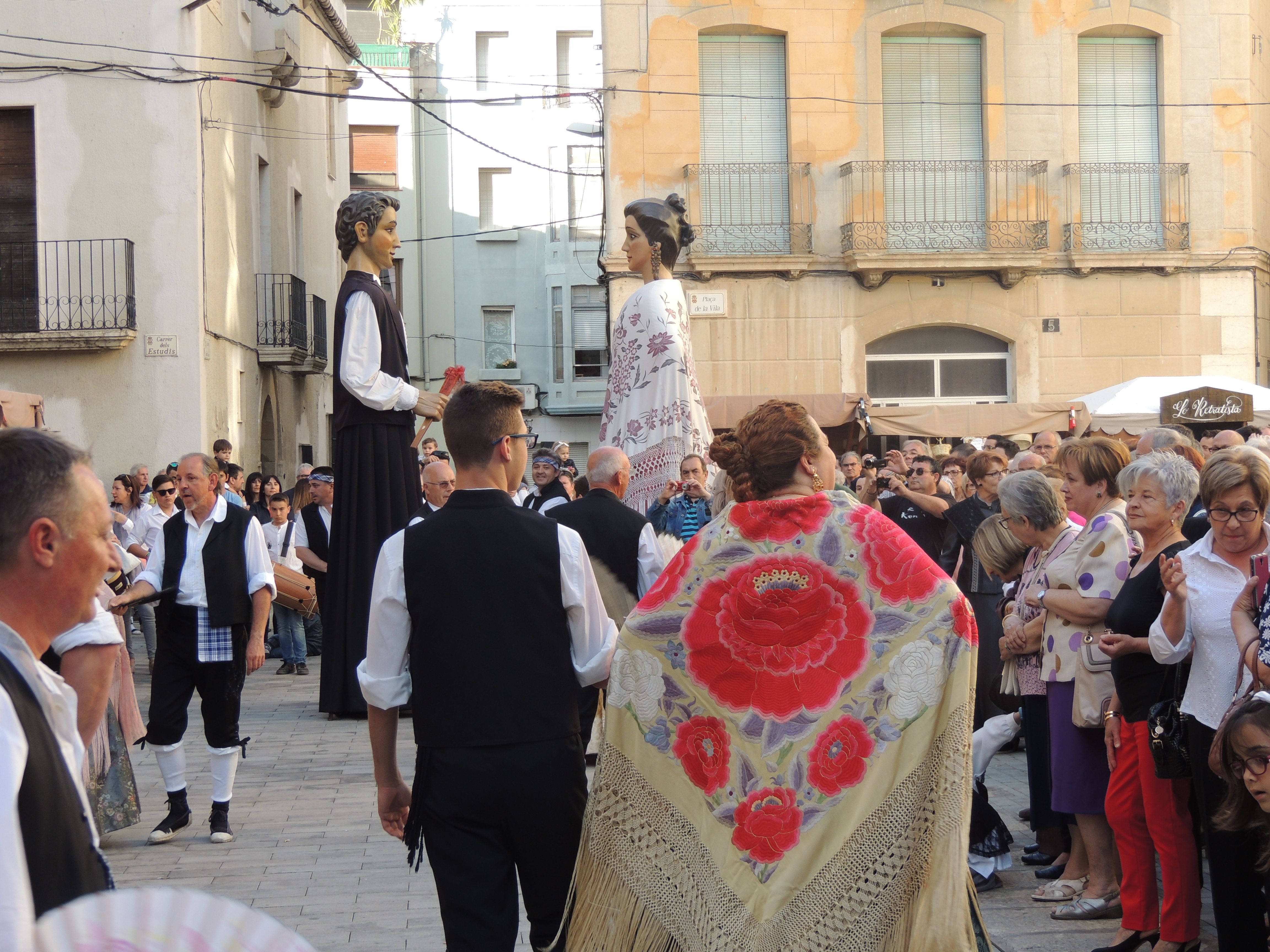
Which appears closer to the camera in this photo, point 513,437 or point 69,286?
point 513,437

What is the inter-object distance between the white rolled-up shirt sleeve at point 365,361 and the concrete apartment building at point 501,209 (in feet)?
95.2

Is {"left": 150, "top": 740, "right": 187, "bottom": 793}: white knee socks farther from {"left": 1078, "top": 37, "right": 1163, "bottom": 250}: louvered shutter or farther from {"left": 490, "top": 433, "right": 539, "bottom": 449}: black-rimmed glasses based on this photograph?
{"left": 1078, "top": 37, "right": 1163, "bottom": 250}: louvered shutter

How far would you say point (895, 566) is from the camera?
381 centimetres

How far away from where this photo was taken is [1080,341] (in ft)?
68.9

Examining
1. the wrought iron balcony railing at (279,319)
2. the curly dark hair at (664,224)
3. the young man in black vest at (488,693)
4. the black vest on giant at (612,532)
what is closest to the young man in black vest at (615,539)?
the black vest on giant at (612,532)

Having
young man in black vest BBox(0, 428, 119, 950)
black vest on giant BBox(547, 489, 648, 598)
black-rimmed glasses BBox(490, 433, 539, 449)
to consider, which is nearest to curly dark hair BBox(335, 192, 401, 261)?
black vest on giant BBox(547, 489, 648, 598)

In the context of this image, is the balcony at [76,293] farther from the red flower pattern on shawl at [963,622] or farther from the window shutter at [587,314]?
the window shutter at [587,314]

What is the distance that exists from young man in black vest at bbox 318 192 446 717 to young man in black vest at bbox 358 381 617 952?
3.80m

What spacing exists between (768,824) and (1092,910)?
2.37 meters

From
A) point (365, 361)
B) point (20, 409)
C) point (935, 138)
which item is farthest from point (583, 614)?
A: point (935, 138)

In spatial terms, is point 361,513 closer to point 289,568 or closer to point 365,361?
point 365,361

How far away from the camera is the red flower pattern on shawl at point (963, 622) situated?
3.76 meters

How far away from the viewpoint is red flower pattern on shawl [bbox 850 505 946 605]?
380 cm

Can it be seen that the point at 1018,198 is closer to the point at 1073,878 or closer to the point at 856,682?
the point at 1073,878
